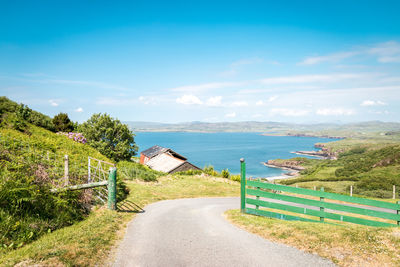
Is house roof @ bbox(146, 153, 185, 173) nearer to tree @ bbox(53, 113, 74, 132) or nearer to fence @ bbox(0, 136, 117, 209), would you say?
tree @ bbox(53, 113, 74, 132)

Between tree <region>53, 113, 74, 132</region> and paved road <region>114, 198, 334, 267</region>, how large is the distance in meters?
35.1

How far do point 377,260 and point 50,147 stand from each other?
1548 cm

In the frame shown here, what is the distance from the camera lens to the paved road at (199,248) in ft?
20.0

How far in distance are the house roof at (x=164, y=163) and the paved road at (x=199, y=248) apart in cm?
3729

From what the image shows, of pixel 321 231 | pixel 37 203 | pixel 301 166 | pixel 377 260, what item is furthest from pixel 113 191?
pixel 301 166

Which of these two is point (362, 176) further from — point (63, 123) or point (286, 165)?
point (63, 123)

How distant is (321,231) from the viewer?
7.62m

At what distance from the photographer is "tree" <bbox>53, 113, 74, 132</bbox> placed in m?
39.1

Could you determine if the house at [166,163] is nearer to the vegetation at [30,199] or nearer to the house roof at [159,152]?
the house roof at [159,152]

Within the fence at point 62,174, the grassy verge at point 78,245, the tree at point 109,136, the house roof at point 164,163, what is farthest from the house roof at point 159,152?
the grassy verge at point 78,245

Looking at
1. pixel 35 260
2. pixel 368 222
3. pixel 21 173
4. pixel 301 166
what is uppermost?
pixel 21 173

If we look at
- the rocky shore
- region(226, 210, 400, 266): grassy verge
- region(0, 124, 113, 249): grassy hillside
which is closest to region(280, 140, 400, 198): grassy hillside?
the rocky shore

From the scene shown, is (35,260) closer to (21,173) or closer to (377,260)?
(21,173)

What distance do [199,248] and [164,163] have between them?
140 feet
